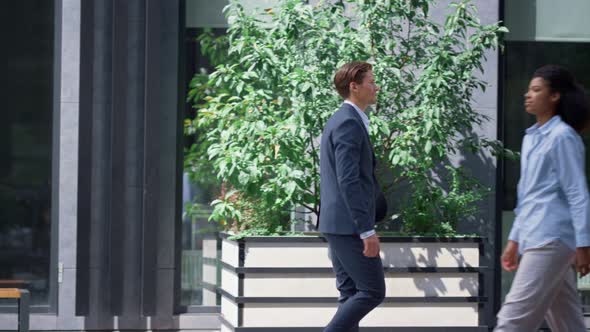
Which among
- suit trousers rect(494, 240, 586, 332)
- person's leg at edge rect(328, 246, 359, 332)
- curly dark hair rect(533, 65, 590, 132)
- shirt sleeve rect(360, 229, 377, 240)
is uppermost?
curly dark hair rect(533, 65, 590, 132)

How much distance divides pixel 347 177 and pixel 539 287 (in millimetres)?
1452

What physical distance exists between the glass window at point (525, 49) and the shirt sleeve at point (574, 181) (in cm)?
467

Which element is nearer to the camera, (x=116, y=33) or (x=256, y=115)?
(x=256, y=115)

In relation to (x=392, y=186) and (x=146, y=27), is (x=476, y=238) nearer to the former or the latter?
(x=392, y=186)

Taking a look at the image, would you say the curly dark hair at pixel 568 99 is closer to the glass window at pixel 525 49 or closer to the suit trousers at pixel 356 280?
the suit trousers at pixel 356 280

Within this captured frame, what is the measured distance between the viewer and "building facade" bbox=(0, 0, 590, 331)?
8.55 metres

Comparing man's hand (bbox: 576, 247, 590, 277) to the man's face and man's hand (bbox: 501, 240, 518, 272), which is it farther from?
the man's face

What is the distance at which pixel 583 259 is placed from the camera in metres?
4.41

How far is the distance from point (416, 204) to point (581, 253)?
3382 millimetres

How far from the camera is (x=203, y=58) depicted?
9062 mm

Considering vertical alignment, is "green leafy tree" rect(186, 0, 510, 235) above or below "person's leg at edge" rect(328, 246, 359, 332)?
above

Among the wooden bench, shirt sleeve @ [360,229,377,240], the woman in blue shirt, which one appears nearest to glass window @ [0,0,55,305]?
the wooden bench

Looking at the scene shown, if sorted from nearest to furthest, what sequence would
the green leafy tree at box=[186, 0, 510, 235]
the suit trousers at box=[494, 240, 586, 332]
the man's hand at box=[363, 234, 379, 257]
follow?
the suit trousers at box=[494, 240, 586, 332]
the man's hand at box=[363, 234, 379, 257]
the green leafy tree at box=[186, 0, 510, 235]

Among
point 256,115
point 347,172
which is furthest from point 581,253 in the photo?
point 256,115
